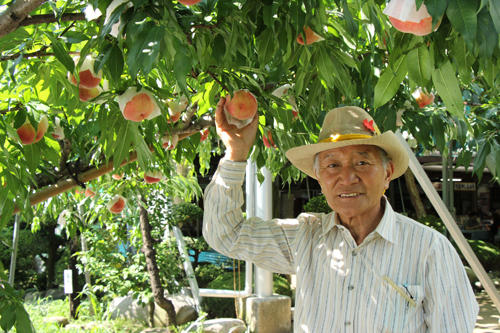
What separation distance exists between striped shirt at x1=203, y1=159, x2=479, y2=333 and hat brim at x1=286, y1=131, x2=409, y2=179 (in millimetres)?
162

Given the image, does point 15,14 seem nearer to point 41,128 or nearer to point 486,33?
point 41,128

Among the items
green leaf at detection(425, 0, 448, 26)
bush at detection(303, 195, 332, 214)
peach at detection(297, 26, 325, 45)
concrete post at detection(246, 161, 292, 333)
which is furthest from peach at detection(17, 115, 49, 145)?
bush at detection(303, 195, 332, 214)

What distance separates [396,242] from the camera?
1.38 m

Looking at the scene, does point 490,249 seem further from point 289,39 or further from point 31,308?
Answer: point 289,39

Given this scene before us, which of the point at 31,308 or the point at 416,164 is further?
the point at 31,308

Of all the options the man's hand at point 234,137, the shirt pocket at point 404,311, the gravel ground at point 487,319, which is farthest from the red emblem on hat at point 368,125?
the gravel ground at point 487,319

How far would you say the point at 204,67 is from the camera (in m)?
1.25

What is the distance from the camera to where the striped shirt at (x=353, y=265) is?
1.29m

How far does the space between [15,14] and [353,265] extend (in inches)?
40.6

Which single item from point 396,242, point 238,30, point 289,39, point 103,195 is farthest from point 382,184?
point 103,195

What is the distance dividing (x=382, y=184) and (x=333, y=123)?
0.73ft

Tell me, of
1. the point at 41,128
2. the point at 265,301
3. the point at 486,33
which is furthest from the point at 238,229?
the point at 265,301

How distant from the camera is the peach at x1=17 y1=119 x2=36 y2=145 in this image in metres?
1.59

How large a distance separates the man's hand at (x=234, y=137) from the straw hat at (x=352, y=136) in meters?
0.15
